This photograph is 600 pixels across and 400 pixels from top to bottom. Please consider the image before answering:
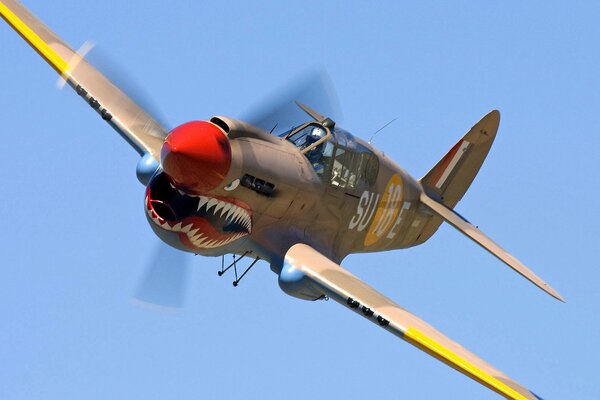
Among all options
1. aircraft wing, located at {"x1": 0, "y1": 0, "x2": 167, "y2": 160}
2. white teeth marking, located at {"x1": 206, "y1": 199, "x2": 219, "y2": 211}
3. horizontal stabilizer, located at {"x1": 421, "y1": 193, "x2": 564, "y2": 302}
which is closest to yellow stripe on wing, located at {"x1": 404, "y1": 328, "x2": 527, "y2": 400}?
white teeth marking, located at {"x1": 206, "y1": 199, "x2": 219, "y2": 211}

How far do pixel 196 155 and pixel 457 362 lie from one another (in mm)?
5979

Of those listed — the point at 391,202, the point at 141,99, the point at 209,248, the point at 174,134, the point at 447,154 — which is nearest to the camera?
the point at 174,134

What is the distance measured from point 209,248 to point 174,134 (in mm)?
2907

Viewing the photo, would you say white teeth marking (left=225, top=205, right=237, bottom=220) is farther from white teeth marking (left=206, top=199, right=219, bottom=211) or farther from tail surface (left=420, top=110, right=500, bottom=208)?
tail surface (left=420, top=110, right=500, bottom=208)

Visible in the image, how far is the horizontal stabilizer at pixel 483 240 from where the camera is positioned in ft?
105

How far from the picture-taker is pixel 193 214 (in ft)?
87.8

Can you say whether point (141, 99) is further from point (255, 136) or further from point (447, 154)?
point (447, 154)

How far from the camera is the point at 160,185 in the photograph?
2664 centimetres

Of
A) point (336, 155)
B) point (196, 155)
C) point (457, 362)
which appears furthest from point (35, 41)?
point (457, 362)

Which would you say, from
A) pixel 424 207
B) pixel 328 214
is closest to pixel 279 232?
pixel 328 214

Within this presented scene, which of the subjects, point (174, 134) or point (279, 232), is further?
point (279, 232)

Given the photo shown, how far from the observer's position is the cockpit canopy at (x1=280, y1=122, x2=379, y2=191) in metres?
28.9

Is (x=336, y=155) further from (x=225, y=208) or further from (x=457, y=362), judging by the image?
(x=457, y=362)

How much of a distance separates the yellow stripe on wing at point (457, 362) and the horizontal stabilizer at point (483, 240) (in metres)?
5.55
